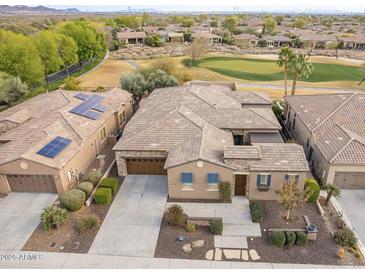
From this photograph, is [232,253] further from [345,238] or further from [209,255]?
[345,238]

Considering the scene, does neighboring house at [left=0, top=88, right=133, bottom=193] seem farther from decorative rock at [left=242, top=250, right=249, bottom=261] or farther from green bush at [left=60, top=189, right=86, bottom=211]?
decorative rock at [left=242, top=250, right=249, bottom=261]

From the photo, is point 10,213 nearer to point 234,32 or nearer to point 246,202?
point 246,202

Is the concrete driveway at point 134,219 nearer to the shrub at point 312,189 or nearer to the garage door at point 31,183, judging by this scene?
the garage door at point 31,183

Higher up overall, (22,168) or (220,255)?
(22,168)

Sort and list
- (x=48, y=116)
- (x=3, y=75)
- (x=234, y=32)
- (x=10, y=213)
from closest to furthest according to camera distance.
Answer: (x=10, y=213) → (x=48, y=116) → (x=3, y=75) → (x=234, y=32)

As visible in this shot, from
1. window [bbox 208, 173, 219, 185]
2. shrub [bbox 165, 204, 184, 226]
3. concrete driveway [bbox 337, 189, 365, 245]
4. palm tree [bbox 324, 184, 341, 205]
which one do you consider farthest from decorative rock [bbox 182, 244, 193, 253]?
palm tree [bbox 324, 184, 341, 205]

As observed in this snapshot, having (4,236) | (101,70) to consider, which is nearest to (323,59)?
(101,70)

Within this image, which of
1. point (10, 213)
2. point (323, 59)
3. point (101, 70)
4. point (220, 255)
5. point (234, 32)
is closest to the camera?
→ point (220, 255)
